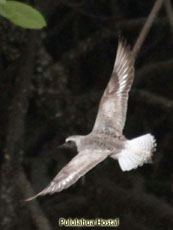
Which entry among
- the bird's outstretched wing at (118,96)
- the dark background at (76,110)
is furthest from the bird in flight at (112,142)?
the dark background at (76,110)

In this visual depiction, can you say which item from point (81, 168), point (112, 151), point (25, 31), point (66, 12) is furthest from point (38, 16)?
point (66, 12)

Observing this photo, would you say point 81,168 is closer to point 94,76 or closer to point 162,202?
point 162,202

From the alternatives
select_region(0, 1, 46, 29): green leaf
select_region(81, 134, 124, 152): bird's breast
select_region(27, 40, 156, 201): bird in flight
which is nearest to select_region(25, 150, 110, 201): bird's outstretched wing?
select_region(27, 40, 156, 201): bird in flight

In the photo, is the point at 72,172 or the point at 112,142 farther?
the point at 112,142

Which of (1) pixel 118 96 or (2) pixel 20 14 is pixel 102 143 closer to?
(1) pixel 118 96

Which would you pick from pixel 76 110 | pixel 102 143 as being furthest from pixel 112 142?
pixel 76 110

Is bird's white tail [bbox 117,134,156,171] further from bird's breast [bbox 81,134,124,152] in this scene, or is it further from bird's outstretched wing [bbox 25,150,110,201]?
bird's outstretched wing [bbox 25,150,110,201]

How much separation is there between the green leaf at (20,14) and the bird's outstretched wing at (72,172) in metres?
0.70

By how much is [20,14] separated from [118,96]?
1.52 meters

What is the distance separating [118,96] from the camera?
3018mm

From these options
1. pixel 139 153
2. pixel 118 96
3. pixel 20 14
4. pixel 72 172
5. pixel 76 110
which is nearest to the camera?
pixel 20 14

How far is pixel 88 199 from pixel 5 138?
27.7 inches

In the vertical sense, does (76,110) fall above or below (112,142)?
below

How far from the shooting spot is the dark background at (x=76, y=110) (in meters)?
3.35
